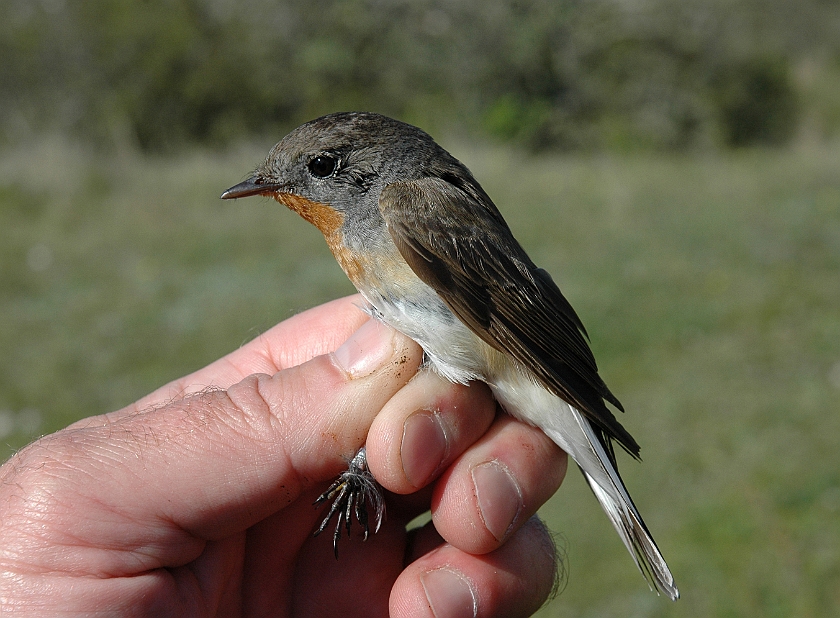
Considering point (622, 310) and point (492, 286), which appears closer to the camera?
point (492, 286)

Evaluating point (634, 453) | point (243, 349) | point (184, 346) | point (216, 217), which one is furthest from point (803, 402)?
point (216, 217)

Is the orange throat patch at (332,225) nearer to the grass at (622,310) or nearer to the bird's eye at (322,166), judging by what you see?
the bird's eye at (322,166)

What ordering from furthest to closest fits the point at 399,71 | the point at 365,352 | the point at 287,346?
1. the point at 399,71
2. the point at 287,346
3. the point at 365,352

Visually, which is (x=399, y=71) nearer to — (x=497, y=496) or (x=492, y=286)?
(x=492, y=286)

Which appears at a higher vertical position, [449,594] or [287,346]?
[287,346]

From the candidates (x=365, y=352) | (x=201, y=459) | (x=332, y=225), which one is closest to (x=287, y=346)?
(x=332, y=225)
